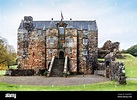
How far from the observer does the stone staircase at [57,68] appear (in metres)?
15.0

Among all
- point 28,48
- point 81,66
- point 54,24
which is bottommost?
point 81,66

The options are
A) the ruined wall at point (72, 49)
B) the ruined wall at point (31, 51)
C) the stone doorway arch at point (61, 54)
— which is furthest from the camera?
the stone doorway arch at point (61, 54)

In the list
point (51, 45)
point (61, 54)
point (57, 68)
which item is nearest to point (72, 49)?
point (61, 54)

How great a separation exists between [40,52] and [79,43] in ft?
8.44

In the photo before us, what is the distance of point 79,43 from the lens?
61.3 feet

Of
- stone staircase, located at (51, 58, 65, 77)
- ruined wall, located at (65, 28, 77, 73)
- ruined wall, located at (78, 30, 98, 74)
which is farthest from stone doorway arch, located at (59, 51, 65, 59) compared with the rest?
ruined wall, located at (78, 30, 98, 74)

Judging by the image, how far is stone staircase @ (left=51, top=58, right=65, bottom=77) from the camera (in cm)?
1502

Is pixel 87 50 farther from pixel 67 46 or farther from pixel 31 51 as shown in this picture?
pixel 31 51

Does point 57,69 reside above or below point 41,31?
below

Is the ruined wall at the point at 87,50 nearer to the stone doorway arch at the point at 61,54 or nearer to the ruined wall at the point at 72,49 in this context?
the ruined wall at the point at 72,49

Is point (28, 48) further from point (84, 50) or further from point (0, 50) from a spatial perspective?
point (0, 50)

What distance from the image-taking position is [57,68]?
1625 centimetres

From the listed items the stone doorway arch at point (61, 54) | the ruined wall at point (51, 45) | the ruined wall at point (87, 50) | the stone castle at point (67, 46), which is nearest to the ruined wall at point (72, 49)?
the stone castle at point (67, 46)
